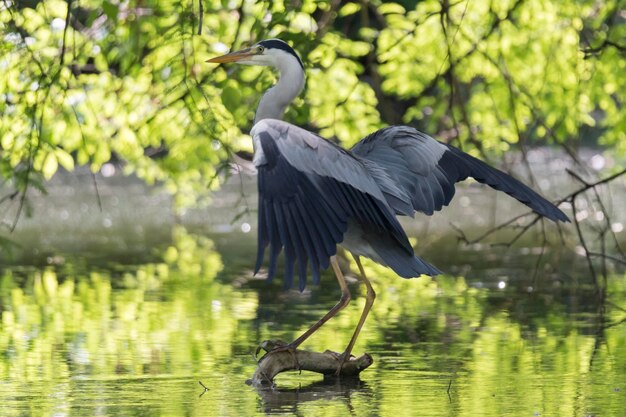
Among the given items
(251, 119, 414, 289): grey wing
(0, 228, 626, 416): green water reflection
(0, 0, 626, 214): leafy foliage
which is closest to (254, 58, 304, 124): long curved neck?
(0, 0, 626, 214): leafy foliage

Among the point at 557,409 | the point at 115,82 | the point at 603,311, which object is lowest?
the point at 557,409

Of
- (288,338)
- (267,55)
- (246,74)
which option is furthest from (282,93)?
(246,74)

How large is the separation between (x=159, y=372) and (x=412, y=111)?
30.1ft

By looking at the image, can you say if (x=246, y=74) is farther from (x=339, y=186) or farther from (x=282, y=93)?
(x=339, y=186)

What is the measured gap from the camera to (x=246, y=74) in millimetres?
13898

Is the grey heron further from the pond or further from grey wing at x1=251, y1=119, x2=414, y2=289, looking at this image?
the pond

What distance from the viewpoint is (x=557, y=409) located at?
22.5ft

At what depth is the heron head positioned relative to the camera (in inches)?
335

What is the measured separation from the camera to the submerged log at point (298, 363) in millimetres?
7668

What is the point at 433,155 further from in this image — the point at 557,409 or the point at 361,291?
the point at 361,291

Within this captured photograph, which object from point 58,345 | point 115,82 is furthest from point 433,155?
point 115,82

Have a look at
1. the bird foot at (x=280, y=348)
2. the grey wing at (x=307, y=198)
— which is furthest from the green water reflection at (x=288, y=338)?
the grey wing at (x=307, y=198)

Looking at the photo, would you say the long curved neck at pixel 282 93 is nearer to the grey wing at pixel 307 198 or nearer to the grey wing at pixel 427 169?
the grey wing at pixel 427 169

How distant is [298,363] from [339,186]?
3.67 ft
